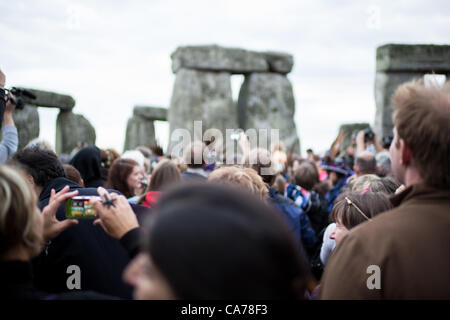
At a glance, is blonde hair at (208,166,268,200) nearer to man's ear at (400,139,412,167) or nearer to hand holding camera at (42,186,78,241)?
hand holding camera at (42,186,78,241)

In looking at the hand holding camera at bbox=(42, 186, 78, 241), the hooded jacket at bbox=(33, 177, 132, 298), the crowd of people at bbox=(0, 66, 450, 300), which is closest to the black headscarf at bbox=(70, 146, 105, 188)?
the crowd of people at bbox=(0, 66, 450, 300)

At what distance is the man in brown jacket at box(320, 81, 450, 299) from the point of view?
116cm

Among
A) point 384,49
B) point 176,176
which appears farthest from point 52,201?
point 384,49

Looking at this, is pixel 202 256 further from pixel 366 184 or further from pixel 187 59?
pixel 187 59

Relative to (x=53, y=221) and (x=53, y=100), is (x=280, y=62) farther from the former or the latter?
(x=53, y=221)

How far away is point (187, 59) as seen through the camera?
12.9 metres

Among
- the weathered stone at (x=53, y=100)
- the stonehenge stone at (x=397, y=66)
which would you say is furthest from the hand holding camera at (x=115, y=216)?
the weathered stone at (x=53, y=100)

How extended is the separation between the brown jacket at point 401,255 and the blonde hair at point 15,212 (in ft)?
2.82

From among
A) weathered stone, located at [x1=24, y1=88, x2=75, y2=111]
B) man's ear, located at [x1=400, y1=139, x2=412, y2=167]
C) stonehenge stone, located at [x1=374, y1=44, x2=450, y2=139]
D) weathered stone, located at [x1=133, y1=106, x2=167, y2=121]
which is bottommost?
man's ear, located at [x1=400, y1=139, x2=412, y2=167]

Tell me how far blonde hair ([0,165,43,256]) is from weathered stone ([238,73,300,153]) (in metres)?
12.5

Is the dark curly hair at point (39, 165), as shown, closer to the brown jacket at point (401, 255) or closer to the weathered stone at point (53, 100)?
the brown jacket at point (401, 255)

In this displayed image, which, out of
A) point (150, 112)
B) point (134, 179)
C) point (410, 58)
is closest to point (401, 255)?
point (134, 179)

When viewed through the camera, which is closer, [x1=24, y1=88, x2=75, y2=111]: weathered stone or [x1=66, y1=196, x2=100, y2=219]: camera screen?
[x1=66, y1=196, x2=100, y2=219]: camera screen
